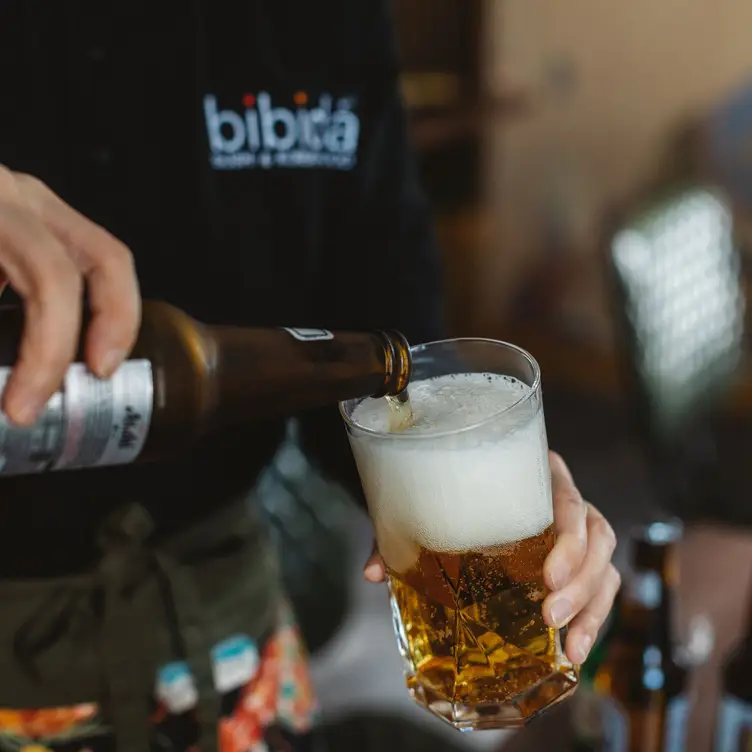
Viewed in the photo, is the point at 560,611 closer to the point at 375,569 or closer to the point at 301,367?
the point at 375,569

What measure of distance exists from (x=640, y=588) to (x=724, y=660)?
138mm

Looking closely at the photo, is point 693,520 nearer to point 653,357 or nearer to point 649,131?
point 653,357

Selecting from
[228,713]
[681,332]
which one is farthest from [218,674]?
[681,332]

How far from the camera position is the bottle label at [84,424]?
2.14 ft

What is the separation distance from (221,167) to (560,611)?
26.3 inches

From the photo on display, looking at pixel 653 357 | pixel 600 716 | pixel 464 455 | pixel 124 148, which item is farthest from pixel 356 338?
pixel 653 357

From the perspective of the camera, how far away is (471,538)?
0.69m

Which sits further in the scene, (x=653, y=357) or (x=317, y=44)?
(x=653, y=357)

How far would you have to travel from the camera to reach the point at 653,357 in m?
2.10

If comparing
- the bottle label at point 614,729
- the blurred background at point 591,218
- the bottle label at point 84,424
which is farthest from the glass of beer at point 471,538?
the blurred background at point 591,218

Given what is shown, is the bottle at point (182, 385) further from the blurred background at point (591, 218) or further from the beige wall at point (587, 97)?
the beige wall at point (587, 97)

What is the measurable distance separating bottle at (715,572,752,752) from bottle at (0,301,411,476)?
20.8 inches

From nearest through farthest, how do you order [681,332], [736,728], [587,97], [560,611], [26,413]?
[26,413] < [560,611] < [736,728] < [681,332] < [587,97]

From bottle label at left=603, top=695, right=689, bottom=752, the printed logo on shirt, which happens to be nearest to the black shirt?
the printed logo on shirt
